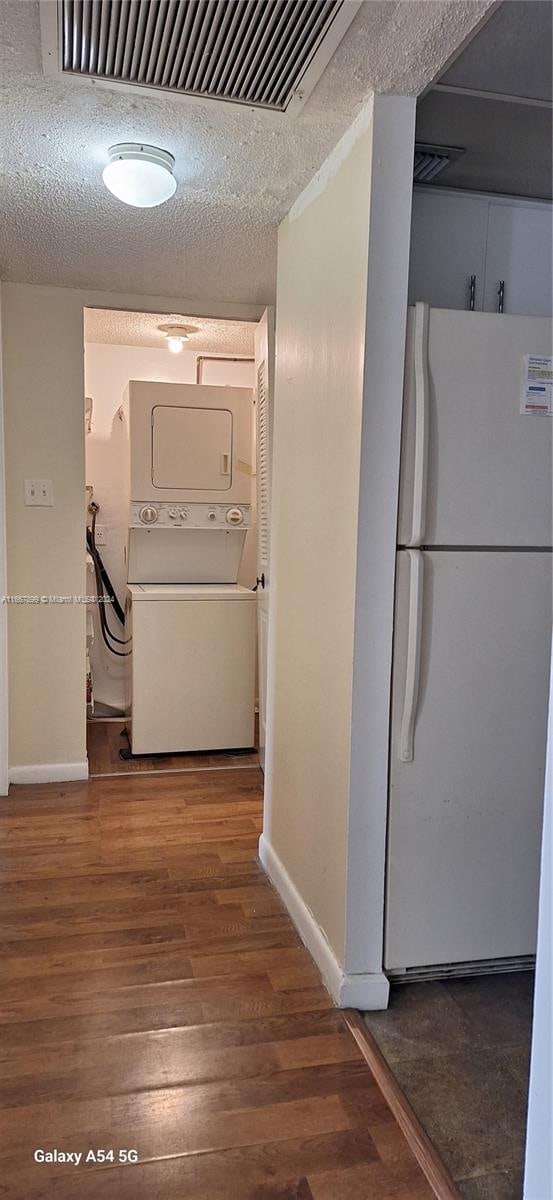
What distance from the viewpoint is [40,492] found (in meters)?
3.34

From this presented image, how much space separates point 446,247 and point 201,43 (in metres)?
0.90

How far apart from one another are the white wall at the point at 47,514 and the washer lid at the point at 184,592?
0.35 metres

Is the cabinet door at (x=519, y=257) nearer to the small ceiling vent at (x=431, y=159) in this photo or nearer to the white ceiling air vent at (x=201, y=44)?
the small ceiling vent at (x=431, y=159)

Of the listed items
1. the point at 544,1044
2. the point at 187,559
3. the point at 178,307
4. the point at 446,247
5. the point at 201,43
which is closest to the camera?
the point at 544,1044

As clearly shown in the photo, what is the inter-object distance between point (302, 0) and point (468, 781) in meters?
1.68

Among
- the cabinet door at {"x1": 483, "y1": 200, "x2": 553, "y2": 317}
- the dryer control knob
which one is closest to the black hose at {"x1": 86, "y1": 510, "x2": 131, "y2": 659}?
the dryer control knob

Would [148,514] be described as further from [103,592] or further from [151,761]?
[151,761]

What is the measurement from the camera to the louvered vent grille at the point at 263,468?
135 inches

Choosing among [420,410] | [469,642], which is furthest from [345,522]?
[469,642]

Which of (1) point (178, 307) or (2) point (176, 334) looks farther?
(2) point (176, 334)

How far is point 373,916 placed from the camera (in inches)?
73.2

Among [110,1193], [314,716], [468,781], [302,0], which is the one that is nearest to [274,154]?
[302,0]

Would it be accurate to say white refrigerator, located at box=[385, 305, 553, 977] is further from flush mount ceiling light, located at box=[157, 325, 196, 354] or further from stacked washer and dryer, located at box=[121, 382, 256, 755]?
flush mount ceiling light, located at box=[157, 325, 196, 354]

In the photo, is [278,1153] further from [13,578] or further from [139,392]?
[139,392]
